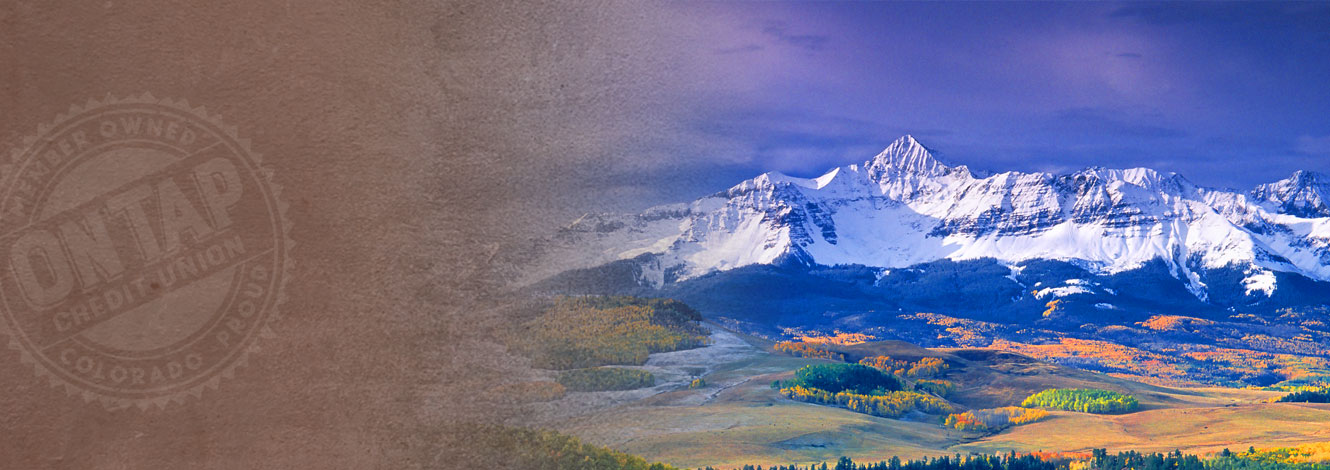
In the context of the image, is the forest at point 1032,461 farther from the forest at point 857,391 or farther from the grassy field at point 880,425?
the forest at point 857,391

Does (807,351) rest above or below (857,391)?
above

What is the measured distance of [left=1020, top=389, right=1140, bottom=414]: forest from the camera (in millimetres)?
5430

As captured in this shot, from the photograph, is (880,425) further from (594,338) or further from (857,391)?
(594,338)

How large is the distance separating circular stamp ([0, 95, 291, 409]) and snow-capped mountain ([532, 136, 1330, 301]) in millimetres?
1227

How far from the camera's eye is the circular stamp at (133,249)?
2771mm

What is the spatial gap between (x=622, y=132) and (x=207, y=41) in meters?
1.65

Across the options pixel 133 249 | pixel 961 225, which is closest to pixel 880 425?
pixel 133 249

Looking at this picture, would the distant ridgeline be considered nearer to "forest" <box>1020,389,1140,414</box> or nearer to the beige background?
the beige background

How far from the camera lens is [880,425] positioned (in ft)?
14.7

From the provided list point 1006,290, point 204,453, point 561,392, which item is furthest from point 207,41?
point 1006,290

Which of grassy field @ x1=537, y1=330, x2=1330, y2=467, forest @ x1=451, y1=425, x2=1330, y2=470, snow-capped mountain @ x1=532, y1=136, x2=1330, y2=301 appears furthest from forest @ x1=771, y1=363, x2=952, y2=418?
snow-capped mountain @ x1=532, y1=136, x2=1330, y2=301

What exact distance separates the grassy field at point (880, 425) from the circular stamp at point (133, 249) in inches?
55.4

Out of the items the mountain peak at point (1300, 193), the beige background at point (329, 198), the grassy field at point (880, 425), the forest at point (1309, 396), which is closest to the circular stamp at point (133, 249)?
the beige background at point (329, 198)

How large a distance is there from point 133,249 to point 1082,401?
5.84 metres
